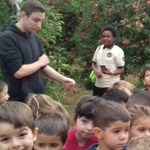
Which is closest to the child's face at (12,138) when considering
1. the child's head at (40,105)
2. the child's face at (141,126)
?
the child's head at (40,105)

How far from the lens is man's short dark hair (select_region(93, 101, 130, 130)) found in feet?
7.96

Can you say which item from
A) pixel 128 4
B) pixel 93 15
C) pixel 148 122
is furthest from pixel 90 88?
pixel 148 122

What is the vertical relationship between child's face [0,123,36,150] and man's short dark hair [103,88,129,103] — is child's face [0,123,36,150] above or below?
above

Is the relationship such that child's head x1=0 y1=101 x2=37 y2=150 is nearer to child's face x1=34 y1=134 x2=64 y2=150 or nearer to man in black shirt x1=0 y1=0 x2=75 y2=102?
child's face x1=34 y1=134 x2=64 y2=150

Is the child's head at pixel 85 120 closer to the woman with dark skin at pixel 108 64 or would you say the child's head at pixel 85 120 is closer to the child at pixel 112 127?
the child at pixel 112 127

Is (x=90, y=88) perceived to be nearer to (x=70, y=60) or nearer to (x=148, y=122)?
(x=70, y=60)

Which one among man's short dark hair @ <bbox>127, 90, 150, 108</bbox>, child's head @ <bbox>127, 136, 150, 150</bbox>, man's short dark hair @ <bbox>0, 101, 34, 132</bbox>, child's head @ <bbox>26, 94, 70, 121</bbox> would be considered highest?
man's short dark hair @ <bbox>0, 101, 34, 132</bbox>

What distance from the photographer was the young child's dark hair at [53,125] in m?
2.55

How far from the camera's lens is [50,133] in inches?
99.7

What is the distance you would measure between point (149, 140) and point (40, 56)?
192cm

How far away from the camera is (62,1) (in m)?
9.78

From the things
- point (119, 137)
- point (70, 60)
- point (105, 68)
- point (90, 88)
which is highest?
point (119, 137)

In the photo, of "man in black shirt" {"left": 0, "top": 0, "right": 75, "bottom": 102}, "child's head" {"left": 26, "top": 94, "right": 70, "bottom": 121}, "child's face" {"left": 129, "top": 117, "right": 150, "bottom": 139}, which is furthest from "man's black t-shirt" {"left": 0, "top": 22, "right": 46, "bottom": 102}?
"child's face" {"left": 129, "top": 117, "right": 150, "bottom": 139}

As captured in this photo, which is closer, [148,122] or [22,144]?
[22,144]
